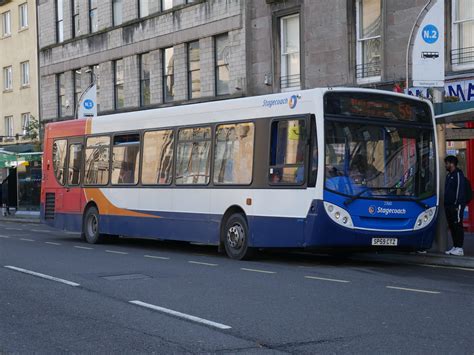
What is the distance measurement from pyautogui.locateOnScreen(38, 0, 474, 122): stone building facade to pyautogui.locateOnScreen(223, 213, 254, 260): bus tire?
7.95 metres

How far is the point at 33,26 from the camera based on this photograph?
41.5 m

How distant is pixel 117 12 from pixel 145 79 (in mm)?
3893

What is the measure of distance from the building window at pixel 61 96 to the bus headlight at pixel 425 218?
27.8 meters

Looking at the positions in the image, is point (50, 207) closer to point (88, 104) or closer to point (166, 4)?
point (88, 104)

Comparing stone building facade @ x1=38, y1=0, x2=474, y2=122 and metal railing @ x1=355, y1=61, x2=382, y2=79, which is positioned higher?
stone building facade @ x1=38, y1=0, x2=474, y2=122

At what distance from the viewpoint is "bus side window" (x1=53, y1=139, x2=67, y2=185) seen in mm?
20625

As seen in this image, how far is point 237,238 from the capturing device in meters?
14.6

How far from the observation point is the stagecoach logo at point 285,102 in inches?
528

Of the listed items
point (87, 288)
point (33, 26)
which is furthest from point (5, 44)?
point (87, 288)

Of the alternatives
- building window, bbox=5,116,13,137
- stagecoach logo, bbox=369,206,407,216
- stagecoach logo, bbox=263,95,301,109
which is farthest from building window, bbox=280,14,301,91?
building window, bbox=5,116,13,137

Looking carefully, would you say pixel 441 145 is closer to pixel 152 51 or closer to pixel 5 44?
pixel 152 51

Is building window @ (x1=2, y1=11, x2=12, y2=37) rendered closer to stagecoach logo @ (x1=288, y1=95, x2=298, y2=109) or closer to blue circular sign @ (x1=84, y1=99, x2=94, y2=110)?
blue circular sign @ (x1=84, y1=99, x2=94, y2=110)

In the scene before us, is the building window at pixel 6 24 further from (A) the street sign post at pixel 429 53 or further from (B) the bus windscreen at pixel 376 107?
(B) the bus windscreen at pixel 376 107

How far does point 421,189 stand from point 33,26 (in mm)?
32179
